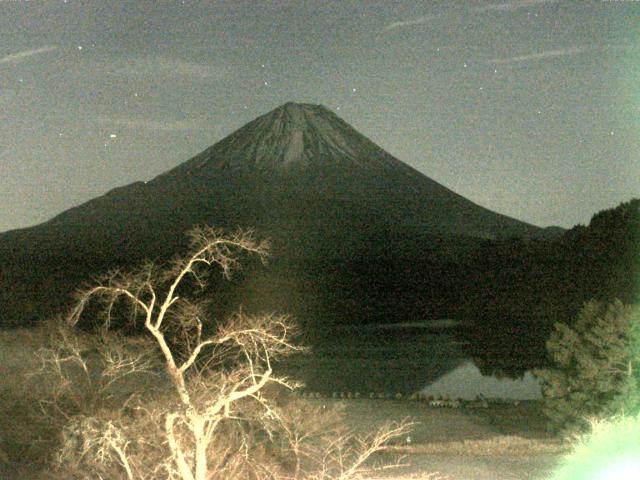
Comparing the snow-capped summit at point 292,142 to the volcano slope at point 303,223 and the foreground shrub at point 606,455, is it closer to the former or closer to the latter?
the volcano slope at point 303,223

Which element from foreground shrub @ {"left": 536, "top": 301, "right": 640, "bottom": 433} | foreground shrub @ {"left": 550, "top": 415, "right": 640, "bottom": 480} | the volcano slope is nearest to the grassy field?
foreground shrub @ {"left": 550, "top": 415, "right": 640, "bottom": 480}

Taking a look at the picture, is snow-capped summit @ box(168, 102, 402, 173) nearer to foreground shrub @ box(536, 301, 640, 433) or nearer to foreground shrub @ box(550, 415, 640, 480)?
foreground shrub @ box(536, 301, 640, 433)

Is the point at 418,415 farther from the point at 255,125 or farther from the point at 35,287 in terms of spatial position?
the point at 255,125

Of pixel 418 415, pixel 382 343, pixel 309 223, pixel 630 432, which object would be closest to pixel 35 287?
pixel 382 343

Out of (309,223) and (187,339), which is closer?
(187,339)

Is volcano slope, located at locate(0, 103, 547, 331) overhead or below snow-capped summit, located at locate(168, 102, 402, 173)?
below

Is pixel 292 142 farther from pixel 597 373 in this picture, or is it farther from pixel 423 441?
pixel 597 373

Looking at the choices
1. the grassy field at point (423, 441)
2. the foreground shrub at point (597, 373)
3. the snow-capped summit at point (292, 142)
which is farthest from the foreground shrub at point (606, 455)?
the snow-capped summit at point (292, 142)
